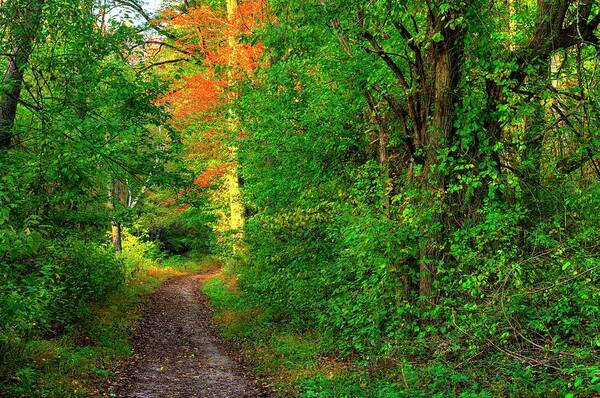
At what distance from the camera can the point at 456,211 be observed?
810cm

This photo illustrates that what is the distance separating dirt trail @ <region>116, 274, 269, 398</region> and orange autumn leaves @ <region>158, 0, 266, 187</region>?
5640 mm

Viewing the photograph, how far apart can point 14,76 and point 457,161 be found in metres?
7.38

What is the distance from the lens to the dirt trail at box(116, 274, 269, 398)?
8547 millimetres

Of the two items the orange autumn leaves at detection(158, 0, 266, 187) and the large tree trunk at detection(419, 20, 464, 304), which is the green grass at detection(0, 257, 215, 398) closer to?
the large tree trunk at detection(419, 20, 464, 304)

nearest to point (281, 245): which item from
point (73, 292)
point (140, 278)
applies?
point (73, 292)

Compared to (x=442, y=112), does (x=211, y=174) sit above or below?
below

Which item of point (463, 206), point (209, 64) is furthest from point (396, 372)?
point (209, 64)

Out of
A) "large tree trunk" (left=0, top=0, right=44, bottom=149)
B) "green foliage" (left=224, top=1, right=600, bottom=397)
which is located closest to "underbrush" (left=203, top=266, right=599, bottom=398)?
"green foliage" (left=224, top=1, right=600, bottom=397)

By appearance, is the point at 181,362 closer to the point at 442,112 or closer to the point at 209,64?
the point at 442,112

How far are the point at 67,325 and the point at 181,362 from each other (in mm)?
2636

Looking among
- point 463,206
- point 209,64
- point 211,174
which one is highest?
point 209,64

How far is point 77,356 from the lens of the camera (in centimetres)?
911

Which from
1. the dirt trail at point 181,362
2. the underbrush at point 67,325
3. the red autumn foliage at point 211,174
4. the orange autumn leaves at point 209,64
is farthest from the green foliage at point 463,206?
the red autumn foliage at point 211,174

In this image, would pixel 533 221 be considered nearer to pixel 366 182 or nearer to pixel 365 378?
pixel 366 182
